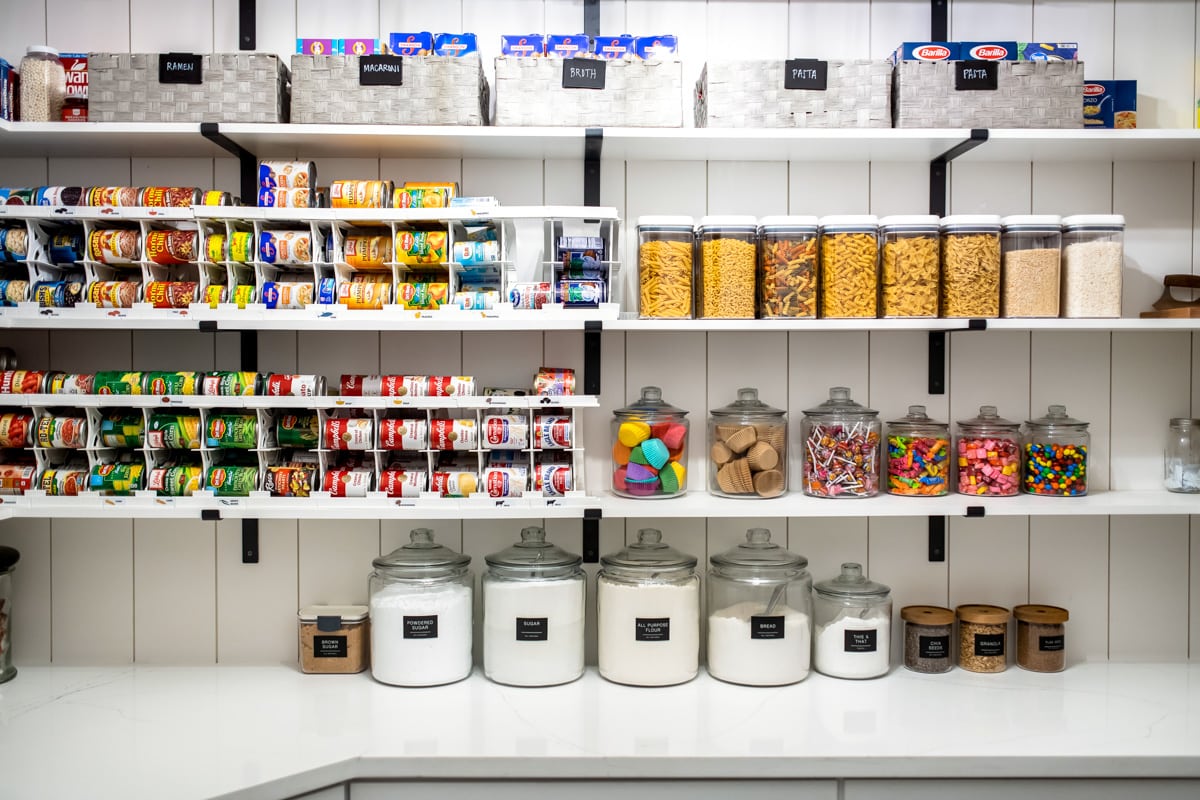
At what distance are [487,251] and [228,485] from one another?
0.80 metres

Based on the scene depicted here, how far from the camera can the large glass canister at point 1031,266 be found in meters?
1.96

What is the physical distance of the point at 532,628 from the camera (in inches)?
77.5

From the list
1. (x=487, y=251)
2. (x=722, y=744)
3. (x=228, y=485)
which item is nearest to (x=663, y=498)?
(x=722, y=744)

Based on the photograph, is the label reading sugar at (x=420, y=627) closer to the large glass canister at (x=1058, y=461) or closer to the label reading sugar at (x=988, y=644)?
the label reading sugar at (x=988, y=644)

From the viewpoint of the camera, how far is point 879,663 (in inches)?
81.0

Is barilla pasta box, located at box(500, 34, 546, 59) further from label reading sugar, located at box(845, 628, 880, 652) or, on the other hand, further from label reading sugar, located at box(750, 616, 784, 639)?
label reading sugar, located at box(845, 628, 880, 652)

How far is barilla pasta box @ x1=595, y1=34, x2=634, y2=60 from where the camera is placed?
2.00 m

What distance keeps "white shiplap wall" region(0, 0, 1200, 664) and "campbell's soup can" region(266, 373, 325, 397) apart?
0.77 ft

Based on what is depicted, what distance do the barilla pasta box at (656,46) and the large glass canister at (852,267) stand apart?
54cm

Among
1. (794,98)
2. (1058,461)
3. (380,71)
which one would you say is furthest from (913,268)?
(380,71)

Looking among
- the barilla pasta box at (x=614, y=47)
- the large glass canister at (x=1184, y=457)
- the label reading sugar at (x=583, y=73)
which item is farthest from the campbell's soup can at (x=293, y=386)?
the large glass canister at (x=1184, y=457)

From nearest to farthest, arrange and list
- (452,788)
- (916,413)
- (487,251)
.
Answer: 1. (452,788)
2. (487,251)
3. (916,413)

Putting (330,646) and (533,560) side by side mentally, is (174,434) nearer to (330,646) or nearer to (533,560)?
(330,646)

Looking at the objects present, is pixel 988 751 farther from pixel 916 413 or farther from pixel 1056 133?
pixel 1056 133
